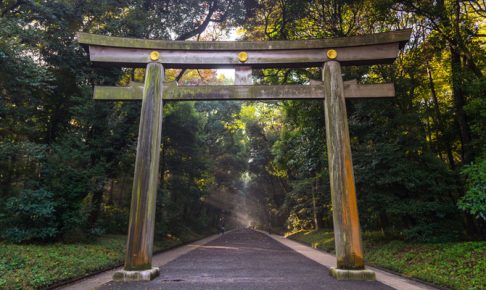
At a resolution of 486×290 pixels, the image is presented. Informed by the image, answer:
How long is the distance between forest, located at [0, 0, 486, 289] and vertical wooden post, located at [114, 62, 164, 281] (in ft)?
19.8

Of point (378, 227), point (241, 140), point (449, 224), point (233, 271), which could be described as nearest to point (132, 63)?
point (233, 271)

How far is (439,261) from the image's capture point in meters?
9.00

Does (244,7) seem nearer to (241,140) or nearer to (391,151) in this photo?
(391,151)

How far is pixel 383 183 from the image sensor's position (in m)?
12.3

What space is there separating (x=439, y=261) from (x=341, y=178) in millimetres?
4400

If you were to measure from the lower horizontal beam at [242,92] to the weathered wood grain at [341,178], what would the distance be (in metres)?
0.34

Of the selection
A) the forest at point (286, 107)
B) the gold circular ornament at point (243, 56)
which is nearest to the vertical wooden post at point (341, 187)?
the gold circular ornament at point (243, 56)

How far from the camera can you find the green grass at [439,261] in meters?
7.35

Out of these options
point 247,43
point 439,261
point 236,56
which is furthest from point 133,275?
point 439,261

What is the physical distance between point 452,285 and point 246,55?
7.22 meters

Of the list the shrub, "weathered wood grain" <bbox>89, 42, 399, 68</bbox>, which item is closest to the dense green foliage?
the shrub

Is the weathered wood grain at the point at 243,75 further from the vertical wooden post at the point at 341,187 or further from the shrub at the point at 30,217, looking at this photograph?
the shrub at the point at 30,217

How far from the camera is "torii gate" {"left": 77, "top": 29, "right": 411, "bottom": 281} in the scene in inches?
300

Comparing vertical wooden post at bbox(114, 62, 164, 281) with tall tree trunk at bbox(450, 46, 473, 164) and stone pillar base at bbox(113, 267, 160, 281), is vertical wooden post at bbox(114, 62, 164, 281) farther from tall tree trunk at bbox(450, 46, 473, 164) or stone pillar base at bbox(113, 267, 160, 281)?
tall tree trunk at bbox(450, 46, 473, 164)
